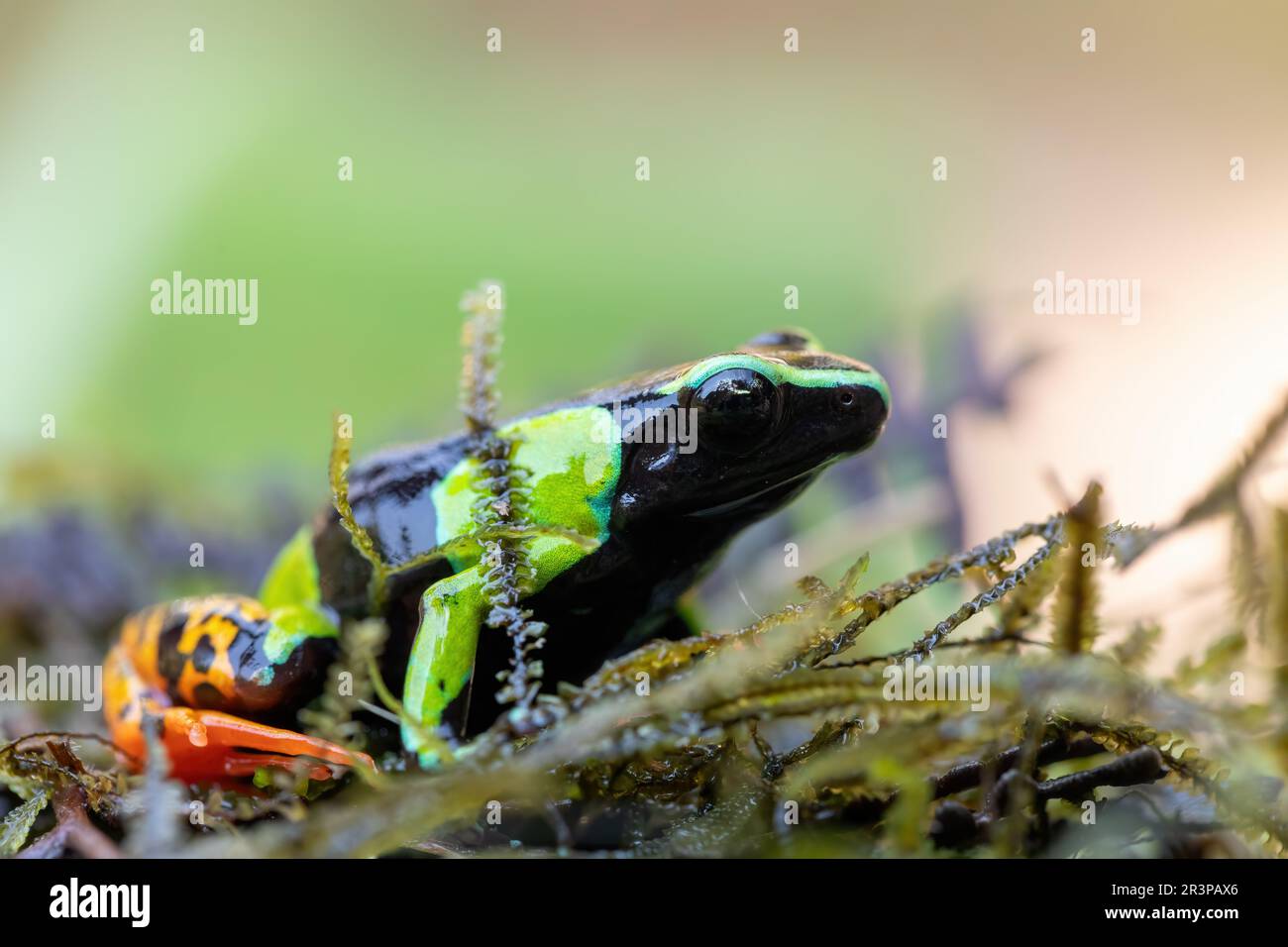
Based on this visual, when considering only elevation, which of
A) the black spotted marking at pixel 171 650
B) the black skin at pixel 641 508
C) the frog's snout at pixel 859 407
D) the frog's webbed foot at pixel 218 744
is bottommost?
the frog's webbed foot at pixel 218 744

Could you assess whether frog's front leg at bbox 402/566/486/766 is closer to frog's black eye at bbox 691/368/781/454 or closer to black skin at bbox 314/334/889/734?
black skin at bbox 314/334/889/734

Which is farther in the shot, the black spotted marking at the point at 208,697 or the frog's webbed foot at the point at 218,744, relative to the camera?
the black spotted marking at the point at 208,697

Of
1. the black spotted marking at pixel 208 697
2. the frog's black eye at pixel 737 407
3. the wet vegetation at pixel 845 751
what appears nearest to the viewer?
the wet vegetation at pixel 845 751

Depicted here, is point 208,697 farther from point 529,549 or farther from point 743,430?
point 743,430

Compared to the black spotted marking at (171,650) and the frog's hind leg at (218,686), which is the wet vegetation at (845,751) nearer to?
the frog's hind leg at (218,686)

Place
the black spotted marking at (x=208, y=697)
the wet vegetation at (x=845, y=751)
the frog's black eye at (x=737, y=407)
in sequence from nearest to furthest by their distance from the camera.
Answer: the wet vegetation at (x=845, y=751), the frog's black eye at (x=737, y=407), the black spotted marking at (x=208, y=697)

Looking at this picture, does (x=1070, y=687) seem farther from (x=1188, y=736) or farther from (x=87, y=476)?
(x=87, y=476)

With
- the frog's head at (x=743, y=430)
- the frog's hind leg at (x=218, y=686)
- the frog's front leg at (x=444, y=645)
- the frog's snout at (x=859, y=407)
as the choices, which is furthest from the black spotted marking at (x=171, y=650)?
the frog's snout at (x=859, y=407)
